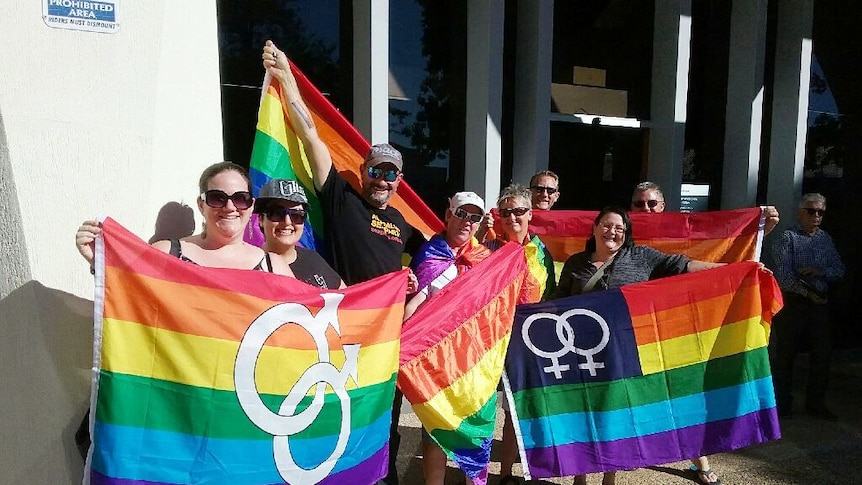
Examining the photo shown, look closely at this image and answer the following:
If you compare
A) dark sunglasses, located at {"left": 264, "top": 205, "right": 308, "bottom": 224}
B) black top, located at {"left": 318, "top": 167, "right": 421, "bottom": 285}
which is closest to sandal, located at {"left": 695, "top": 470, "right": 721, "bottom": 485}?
black top, located at {"left": 318, "top": 167, "right": 421, "bottom": 285}

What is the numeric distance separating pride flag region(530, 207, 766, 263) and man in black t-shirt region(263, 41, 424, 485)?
1.69 metres

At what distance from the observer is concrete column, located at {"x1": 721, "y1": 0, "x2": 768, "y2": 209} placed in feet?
23.7

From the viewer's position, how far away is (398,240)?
3.11m

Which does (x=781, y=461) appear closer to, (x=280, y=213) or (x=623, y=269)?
(x=623, y=269)

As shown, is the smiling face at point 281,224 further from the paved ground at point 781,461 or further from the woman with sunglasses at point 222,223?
the paved ground at point 781,461

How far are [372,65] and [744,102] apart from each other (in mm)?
4698

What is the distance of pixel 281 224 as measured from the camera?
101 inches

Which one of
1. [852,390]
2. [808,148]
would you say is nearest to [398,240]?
[852,390]

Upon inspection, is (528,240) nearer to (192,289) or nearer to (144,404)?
(192,289)

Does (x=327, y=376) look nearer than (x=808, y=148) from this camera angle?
Yes

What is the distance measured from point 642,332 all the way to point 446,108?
12.1 ft

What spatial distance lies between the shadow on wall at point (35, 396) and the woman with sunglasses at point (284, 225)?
1.03 m

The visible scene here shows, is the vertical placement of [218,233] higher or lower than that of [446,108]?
lower

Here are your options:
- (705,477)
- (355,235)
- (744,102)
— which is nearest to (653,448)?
(705,477)
